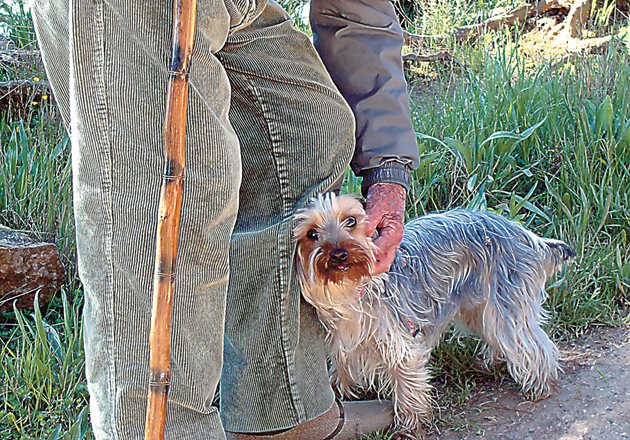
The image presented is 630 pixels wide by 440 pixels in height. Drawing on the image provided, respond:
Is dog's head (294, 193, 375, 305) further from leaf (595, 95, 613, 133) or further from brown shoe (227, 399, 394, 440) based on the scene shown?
leaf (595, 95, 613, 133)

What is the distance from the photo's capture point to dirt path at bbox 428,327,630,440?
9.99 ft

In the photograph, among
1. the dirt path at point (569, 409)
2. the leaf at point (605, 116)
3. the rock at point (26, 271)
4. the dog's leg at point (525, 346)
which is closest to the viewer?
the dirt path at point (569, 409)

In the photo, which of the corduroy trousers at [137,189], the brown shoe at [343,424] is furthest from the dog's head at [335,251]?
the corduroy trousers at [137,189]

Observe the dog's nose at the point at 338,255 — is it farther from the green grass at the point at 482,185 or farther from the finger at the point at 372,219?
the green grass at the point at 482,185

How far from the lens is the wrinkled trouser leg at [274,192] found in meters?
2.51

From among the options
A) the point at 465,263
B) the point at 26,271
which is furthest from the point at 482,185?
the point at 26,271

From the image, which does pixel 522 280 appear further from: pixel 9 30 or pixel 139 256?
pixel 9 30

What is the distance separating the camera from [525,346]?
332 cm

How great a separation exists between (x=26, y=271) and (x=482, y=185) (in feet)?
7.21

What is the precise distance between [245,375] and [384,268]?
603 mm

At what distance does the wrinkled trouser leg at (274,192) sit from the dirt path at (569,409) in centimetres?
81

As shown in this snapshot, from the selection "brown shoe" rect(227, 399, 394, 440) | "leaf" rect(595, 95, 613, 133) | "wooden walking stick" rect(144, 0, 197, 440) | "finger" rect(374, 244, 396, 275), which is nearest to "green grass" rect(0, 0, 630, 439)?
"leaf" rect(595, 95, 613, 133)

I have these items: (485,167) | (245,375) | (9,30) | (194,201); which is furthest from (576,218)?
(9,30)

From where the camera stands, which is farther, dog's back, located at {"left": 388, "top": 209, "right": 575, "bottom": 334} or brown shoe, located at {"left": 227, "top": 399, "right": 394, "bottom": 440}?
dog's back, located at {"left": 388, "top": 209, "right": 575, "bottom": 334}
